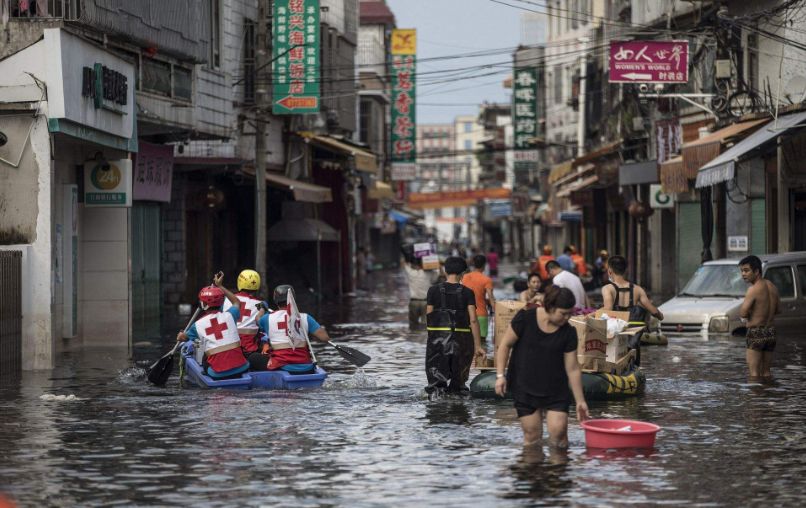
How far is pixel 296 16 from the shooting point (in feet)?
131

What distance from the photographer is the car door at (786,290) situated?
→ 26.8 m

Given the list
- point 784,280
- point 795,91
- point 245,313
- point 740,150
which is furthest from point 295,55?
point 245,313

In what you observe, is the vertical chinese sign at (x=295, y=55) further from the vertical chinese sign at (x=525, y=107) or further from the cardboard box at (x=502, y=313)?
the vertical chinese sign at (x=525, y=107)

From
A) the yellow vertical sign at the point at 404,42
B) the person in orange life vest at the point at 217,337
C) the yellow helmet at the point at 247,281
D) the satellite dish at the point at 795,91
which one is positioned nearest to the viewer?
the person in orange life vest at the point at 217,337

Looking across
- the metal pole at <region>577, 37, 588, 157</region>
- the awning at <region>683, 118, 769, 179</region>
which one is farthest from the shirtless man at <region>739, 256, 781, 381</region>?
the metal pole at <region>577, 37, 588, 157</region>

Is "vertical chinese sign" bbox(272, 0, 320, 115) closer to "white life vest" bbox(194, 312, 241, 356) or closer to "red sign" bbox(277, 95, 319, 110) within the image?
"red sign" bbox(277, 95, 319, 110)

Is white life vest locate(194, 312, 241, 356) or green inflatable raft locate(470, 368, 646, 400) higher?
white life vest locate(194, 312, 241, 356)

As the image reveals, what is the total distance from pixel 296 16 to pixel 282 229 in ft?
23.6

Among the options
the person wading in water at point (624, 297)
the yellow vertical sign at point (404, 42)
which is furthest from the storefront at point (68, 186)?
the yellow vertical sign at point (404, 42)

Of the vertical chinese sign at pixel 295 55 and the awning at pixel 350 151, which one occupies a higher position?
the vertical chinese sign at pixel 295 55

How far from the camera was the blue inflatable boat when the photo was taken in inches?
679

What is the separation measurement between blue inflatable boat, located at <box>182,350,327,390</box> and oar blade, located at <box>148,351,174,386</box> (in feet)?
1.52

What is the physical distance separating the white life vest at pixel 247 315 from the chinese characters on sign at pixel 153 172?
12853mm

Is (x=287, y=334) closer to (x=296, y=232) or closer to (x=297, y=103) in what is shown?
(x=297, y=103)
